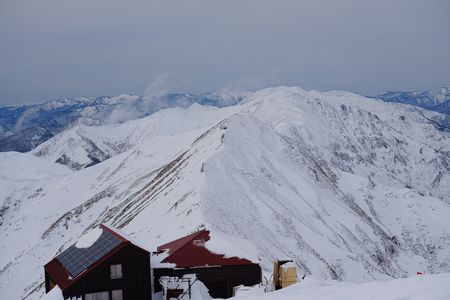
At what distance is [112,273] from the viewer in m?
30.2

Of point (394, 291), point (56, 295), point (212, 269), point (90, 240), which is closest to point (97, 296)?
point (56, 295)

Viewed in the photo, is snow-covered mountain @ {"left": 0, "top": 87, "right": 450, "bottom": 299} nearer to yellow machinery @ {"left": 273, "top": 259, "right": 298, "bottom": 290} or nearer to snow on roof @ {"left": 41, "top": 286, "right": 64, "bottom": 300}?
yellow machinery @ {"left": 273, "top": 259, "right": 298, "bottom": 290}

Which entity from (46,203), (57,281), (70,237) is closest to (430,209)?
(70,237)

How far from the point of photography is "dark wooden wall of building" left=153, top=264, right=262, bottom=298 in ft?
106

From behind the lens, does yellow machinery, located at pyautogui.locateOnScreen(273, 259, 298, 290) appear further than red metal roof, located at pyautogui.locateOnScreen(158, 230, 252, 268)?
No

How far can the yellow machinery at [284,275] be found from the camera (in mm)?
28906

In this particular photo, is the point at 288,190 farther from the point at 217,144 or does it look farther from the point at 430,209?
the point at 430,209

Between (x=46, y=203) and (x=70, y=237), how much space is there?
3767 cm

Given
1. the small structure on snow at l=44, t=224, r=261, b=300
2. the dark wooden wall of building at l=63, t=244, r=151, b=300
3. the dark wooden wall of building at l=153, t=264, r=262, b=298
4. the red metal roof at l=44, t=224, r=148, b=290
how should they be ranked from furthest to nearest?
the dark wooden wall of building at l=153, t=264, r=262, b=298
the small structure on snow at l=44, t=224, r=261, b=300
the dark wooden wall of building at l=63, t=244, r=151, b=300
the red metal roof at l=44, t=224, r=148, b=290

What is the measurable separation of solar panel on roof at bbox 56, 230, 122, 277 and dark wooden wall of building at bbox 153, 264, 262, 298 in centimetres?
357

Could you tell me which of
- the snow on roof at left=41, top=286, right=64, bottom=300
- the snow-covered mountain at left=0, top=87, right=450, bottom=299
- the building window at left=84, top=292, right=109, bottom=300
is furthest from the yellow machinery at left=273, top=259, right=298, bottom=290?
the snow on roof at left=41, top=286, right=64, bottom=300

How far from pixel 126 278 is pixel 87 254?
3148 millimetres

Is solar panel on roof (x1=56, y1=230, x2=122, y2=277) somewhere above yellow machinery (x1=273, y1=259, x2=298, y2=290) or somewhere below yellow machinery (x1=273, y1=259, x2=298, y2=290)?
above

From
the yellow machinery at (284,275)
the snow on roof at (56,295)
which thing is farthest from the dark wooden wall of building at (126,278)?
the yellow machinery at (284,275)
